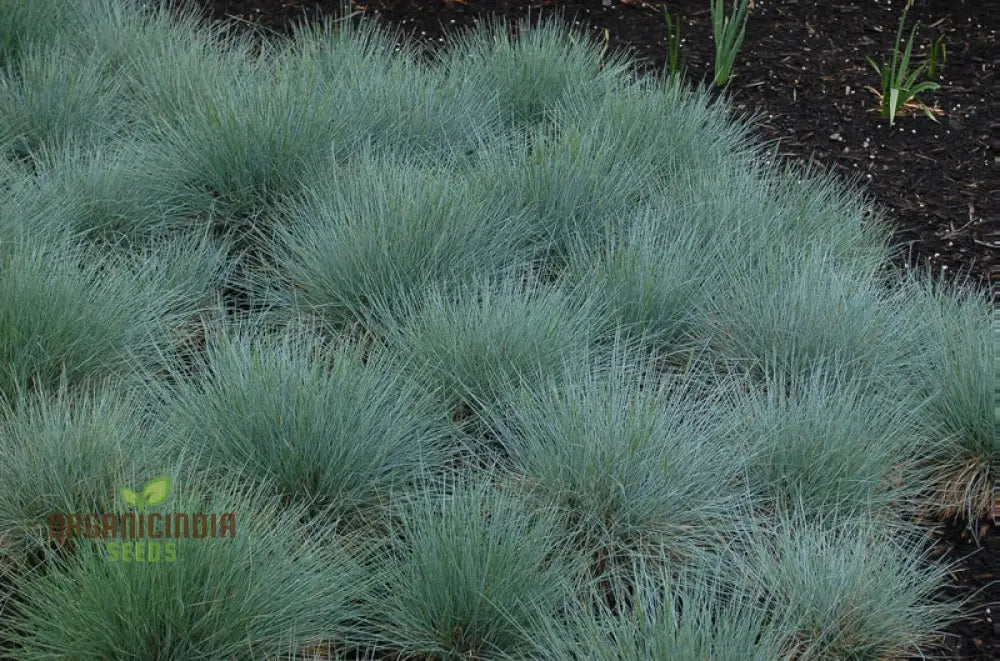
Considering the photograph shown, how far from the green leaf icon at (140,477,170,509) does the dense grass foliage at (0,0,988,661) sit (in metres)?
0.04

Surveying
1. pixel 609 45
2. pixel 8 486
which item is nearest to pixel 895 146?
pixel 609 45

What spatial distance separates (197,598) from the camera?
2.19 m

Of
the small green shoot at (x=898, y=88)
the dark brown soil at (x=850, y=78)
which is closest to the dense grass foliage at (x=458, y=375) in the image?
the dark brown soil at (x=850, y=78)

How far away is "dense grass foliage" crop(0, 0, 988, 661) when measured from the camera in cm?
239

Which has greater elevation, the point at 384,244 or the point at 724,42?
the point at 724,42

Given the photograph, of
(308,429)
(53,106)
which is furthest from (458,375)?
(53,106)

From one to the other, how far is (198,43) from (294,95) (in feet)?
2.96

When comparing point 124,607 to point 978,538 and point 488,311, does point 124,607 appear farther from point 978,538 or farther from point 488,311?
point 978,538

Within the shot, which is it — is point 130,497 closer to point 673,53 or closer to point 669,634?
point 669,634

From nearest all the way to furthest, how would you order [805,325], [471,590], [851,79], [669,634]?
[669,634] < [471,590] < [805,325] < [851,79]

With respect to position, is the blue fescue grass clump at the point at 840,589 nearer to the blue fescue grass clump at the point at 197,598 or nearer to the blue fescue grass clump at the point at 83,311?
the blue fescue grass clump at the point at 197,598

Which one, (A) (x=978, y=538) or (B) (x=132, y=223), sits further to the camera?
(B) (x=132, y=223)

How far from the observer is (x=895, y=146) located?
4.66 metres

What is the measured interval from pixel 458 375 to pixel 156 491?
91cm
